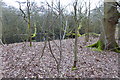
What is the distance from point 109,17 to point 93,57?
7.26 ft

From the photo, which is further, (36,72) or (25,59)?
(25,59)

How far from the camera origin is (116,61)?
4289mm

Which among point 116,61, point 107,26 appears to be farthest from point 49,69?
point 107,26

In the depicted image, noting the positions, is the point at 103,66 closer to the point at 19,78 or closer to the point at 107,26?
the point at 107,26

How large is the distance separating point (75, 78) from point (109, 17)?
3.66 metres

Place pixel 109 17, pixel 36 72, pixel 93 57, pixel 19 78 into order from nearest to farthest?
pixel 19 78
pixel 36 72
pixel 93 57
pixel 109 17

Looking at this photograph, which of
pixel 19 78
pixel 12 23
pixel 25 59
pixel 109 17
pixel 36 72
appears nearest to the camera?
pixel 19 78

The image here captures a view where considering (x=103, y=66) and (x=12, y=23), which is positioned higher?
(x=12, y=23)

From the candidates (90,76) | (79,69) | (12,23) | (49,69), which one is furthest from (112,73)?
(12,23)

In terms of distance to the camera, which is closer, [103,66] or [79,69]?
[79,69]

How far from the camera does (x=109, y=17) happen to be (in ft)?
16.7

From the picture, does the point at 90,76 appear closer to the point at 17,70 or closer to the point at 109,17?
the point at 17,70

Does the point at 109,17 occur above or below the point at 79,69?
above

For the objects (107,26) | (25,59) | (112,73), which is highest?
(107,26)
